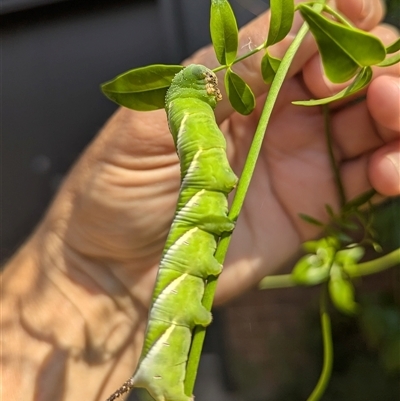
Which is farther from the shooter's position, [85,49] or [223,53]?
[85,49]

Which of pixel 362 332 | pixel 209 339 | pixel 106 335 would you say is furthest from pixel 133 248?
pixel 362 332

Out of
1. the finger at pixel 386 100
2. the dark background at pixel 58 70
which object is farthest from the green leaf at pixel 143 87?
the dark background at pixel 58 70

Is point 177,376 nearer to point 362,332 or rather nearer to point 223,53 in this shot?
point 223,53

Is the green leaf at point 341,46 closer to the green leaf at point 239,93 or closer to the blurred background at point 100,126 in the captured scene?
the green leaf at point 239,93

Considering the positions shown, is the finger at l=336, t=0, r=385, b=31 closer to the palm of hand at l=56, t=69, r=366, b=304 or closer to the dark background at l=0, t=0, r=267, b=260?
the palm of hand at l=56, t=69, r=366, b=304

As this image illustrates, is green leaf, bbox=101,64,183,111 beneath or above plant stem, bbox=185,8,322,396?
above

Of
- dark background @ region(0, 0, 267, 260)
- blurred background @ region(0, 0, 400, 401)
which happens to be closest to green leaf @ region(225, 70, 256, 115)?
blurred background @ region(0, 0, 400, 401)
